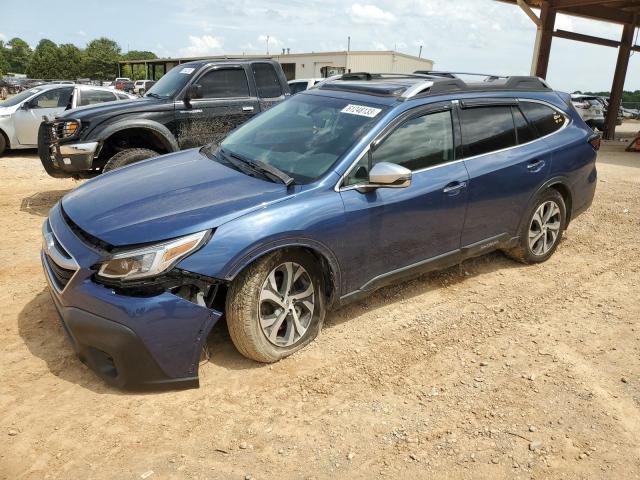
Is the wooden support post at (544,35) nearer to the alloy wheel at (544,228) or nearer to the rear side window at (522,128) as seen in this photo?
the alloy wheel at (544,228)

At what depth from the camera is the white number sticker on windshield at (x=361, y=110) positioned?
12.2 ft

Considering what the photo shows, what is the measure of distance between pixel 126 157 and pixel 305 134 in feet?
11.5

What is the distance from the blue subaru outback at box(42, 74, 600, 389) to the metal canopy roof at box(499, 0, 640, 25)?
12.7m

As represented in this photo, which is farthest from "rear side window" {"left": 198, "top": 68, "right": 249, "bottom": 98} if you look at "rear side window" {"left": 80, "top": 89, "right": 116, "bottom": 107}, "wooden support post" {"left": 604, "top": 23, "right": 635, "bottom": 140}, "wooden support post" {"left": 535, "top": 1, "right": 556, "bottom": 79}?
"wooden support post" {"left": 604, "top": 23, "right": 635, "bottom": 140}

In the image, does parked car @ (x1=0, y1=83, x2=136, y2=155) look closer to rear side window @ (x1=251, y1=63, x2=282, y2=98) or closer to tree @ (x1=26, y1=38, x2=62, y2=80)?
Answer: rear side window @ (x1=251, y1=63, x2=282, y2=98)

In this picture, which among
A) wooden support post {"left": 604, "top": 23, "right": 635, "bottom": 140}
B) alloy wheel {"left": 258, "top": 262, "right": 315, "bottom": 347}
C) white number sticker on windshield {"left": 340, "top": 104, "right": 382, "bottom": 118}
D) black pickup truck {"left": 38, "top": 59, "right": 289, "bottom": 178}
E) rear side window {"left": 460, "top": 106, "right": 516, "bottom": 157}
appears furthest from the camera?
wooden support post {"left": 604, "top": 23, "right": 635, "bottom": 140}

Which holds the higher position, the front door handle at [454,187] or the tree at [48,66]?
the tree at [48,66]

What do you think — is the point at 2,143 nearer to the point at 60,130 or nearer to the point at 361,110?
the point at 60,130

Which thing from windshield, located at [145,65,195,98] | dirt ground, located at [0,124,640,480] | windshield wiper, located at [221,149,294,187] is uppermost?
windshield, located at [145,65,195,98]

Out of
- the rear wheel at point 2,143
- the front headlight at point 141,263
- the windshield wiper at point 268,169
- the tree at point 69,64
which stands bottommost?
the rear wheel at point 2,143

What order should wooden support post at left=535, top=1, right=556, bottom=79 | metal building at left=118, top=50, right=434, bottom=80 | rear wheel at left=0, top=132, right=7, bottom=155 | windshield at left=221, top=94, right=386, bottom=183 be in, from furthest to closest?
metal building at left=118, top=50, right=434, bottom=80 < wooden support post at left=535, top=1, right=556, bottom=79 < rear wheel at left=0, top=132, right=7, bottom=155 < windshield at left=221, top=94, right=386, bottom=183

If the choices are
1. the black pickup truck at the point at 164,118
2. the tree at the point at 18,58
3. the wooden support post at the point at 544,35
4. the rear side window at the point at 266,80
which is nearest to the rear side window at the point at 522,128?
the black pickup truck at the point at 164,118

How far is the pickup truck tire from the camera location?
637 cm

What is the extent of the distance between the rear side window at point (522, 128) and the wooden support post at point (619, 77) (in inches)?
658
